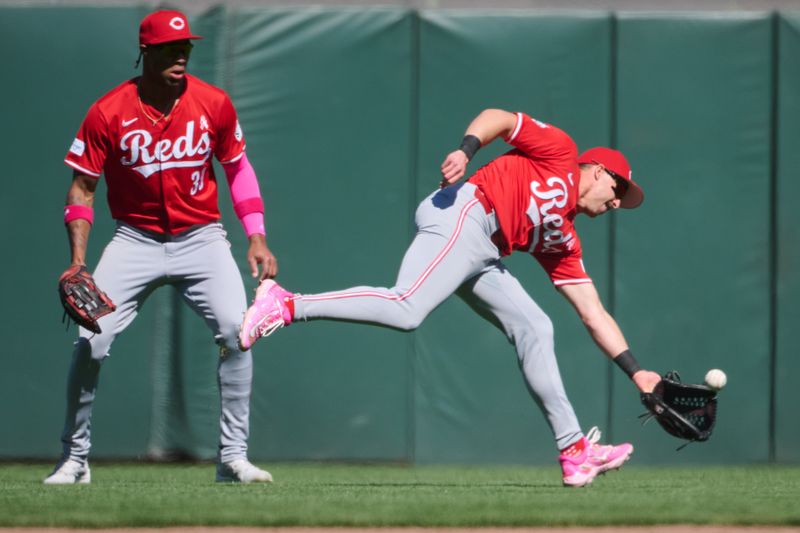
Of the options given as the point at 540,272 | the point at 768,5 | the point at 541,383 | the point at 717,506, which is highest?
the point at 768,5

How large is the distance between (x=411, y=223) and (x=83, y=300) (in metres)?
3.01

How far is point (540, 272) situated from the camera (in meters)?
7.59

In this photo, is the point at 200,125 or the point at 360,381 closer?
the point at 200,125

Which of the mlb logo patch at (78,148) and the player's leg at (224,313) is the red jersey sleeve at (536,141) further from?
the mlb logo patch at (78,148)

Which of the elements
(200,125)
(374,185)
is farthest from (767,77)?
(200,125)

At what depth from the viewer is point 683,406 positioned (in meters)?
5.09

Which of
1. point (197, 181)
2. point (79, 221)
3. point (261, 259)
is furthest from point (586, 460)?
point (79, 221)

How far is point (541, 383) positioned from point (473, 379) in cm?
243

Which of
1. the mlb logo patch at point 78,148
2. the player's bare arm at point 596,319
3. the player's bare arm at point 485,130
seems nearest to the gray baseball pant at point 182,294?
the mlb logo patch at point 78,148

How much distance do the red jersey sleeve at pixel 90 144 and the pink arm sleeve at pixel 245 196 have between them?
565 millimetres

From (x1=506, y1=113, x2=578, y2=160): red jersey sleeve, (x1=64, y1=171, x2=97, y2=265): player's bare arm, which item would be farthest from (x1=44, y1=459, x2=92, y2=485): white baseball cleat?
(x1=506, y1=113, x2=578, y2=160): red jersey sleeve


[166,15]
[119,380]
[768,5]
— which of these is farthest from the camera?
[768,5]

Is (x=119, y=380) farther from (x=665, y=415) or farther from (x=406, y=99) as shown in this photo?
(x=665, y=415)

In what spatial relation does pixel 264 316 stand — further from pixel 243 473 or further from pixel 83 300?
pixel 243 473
